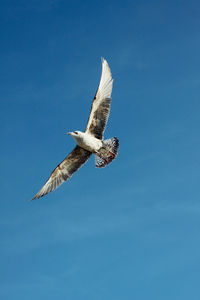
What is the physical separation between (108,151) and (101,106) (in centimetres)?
226

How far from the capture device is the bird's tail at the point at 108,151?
3272 centimetres

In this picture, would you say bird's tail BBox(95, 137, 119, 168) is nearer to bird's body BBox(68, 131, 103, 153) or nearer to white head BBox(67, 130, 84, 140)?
bird's body BBox(68, 131, 103, 153)

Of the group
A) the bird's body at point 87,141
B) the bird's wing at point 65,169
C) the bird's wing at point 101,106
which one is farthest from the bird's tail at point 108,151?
the bird's wing at point 65,169

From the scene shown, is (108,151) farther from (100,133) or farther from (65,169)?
(65,169)

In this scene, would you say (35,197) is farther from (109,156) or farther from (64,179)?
(109,156)

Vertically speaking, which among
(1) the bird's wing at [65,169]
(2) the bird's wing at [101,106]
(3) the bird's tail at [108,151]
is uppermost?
(2) the bird's wing at [101,106]

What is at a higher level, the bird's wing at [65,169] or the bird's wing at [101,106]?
the bird's wing at [101,106]

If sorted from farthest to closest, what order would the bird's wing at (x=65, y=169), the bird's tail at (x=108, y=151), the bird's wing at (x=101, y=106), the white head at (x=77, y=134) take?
the bird's wing at (x=65, y=169)
the bird's tail at (x=108, y=151)
the bird's wing at (x=101, y=106)
the white head at (x=77, y=134)

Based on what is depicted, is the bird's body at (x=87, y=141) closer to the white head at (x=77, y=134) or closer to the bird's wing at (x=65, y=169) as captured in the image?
the white head at (x=77, y=134)

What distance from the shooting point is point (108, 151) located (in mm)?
32719

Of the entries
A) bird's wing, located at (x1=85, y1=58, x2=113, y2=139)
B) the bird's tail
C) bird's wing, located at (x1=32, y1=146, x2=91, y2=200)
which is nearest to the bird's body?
the bird's tail

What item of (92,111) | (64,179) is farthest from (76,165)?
(92,111)

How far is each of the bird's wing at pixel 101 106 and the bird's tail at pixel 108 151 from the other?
576 millimetres

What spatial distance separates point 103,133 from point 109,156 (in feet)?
3.92
